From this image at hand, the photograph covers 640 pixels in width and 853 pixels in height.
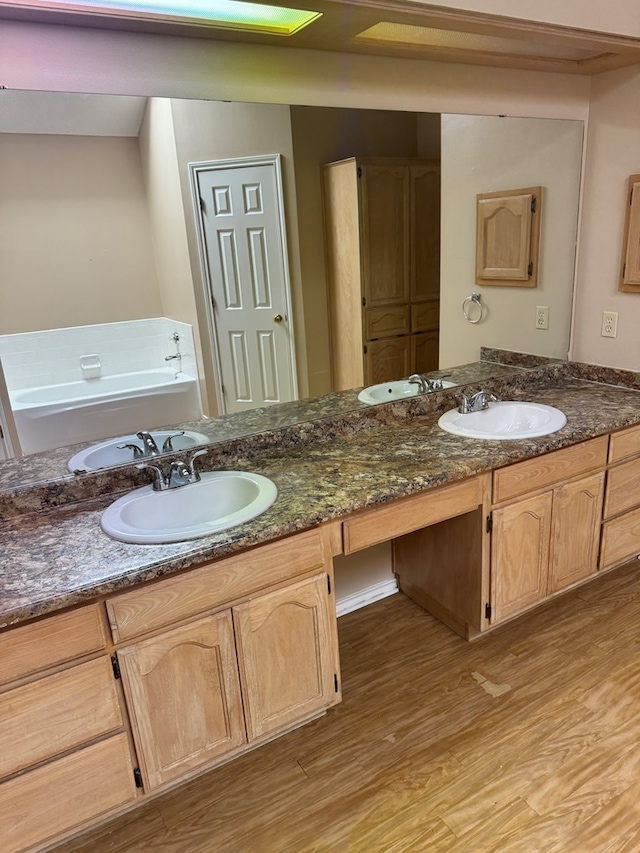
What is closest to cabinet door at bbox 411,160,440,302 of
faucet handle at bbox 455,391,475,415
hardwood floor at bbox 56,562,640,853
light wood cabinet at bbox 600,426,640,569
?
faucet handle at bbox 455,391,475,415

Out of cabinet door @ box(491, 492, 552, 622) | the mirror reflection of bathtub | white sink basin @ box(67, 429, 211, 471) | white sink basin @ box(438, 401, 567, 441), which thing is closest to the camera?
the mirror reflection of bathtub

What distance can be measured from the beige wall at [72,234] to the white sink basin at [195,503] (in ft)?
1.83

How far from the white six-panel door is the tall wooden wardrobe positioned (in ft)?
0.66

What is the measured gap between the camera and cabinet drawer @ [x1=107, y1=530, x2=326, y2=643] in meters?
1.38

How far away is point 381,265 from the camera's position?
221cm

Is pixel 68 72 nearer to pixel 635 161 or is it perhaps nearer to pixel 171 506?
pixel 171 506

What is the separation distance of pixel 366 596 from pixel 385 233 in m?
1.51

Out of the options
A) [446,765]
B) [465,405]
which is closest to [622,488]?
[465,405]

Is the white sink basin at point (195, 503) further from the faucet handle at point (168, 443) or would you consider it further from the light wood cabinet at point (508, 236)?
the light wood cabinet at point (508, 236)

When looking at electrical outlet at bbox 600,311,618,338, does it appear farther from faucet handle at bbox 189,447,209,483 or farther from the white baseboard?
faucet handle at bbox 189,447,209,483

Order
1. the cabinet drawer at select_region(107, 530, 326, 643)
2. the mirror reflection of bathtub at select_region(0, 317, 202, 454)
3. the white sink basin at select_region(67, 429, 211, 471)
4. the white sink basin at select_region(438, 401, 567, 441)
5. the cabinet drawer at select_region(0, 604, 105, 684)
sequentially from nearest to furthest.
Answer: the cabinet drawer at select_region(0, 604, 105, 684) < the cabinet drawer at select_region(107, 530, 326, 643) < the mirror reflection of bathtub at select_region(0, 317, 202, 454) < the white sink basin at select_region(67, 429, 211, 471) < the white sink basin at select_region(438, 401, 567, 441)

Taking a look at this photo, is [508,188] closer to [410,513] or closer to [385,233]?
[385,233]

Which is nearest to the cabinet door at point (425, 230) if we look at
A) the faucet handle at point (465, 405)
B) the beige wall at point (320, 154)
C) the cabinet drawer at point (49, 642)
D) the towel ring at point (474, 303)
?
the beige wall at point (320, 154)

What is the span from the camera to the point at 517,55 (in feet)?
7.06
